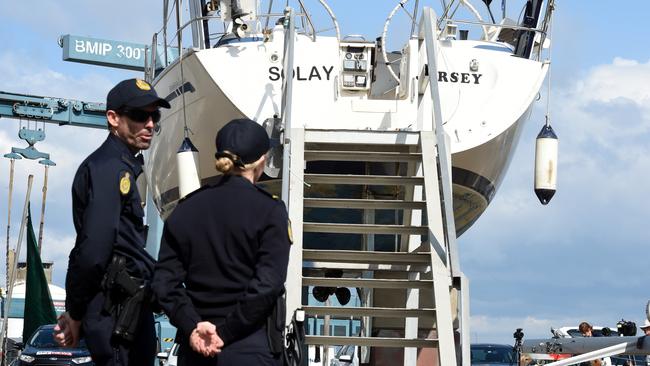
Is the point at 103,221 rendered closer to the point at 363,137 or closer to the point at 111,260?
the point at 111,260

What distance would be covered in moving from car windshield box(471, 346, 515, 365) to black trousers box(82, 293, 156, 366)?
16.9 meters

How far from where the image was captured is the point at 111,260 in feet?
19.0

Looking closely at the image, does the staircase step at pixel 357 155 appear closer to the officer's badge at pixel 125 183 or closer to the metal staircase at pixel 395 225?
→ the metal staircase at pixel 395 225

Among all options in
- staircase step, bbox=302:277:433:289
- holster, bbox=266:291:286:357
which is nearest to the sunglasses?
holster, bbox=266:291:286:357

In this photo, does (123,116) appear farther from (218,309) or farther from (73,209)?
(218,309)

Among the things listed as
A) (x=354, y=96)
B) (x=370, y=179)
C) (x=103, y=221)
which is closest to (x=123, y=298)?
(x=103, y=221)

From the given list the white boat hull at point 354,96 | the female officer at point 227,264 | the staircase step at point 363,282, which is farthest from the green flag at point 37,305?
the female officer at point 227,264

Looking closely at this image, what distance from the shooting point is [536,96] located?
43.2ft

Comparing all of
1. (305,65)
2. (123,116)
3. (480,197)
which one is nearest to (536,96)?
(480,197)

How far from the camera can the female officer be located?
17.3 feet

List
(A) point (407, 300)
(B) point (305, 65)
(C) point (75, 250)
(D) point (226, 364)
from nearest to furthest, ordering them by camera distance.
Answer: (D) point (226, 364) < (C) point (75, 250) < (B) point (305, 65) < (A) point (407, 300)

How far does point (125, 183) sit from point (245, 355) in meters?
1.06

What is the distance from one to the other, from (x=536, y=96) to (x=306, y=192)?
8.14 ft

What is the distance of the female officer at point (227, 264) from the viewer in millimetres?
5285
